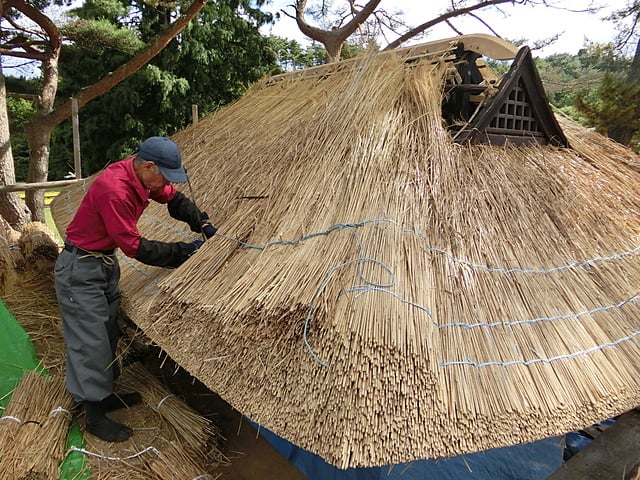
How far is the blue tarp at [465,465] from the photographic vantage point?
→ 2406 millimetres

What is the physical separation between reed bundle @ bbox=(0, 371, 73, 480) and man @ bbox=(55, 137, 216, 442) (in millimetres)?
159

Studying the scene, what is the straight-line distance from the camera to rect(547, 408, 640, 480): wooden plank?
6.88ft

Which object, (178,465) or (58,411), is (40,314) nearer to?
(58,411)

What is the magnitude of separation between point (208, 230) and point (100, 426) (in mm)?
1088

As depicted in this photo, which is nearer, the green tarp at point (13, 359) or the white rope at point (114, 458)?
the white rope at point (114, 458)

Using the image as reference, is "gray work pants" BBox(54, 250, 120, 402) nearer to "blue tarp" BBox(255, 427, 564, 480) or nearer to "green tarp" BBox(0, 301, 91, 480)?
"green tarp" BBox(0, 301, 91, 480)

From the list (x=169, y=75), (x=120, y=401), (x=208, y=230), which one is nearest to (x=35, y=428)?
(x=120, y=401)

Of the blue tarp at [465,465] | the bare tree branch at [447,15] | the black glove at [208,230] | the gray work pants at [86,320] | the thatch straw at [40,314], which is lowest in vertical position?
the blue tarp at [465,465]

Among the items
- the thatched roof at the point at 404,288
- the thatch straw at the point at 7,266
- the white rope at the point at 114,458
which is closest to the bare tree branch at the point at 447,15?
the thatched roof at the point at 404,288

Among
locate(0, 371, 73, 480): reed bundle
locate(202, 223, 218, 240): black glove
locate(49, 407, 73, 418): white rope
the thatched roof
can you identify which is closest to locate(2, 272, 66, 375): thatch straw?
locate(0, 371, 73, 480): reed bundle

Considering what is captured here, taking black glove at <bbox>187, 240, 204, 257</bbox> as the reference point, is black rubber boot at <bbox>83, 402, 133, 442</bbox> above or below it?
below

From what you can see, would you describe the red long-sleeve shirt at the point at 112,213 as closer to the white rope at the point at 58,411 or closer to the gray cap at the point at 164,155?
the gray cap at the point at 164,155

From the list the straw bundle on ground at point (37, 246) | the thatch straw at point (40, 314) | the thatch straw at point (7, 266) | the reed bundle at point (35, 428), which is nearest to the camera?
the reed bundle at point (35, 428)

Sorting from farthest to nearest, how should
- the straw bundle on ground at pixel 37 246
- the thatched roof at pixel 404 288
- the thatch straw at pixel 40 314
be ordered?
the straw bundle on ground at pixel 37 246
the thatch straw at pixel 40 314
the thatched roof at pixel 404 288
